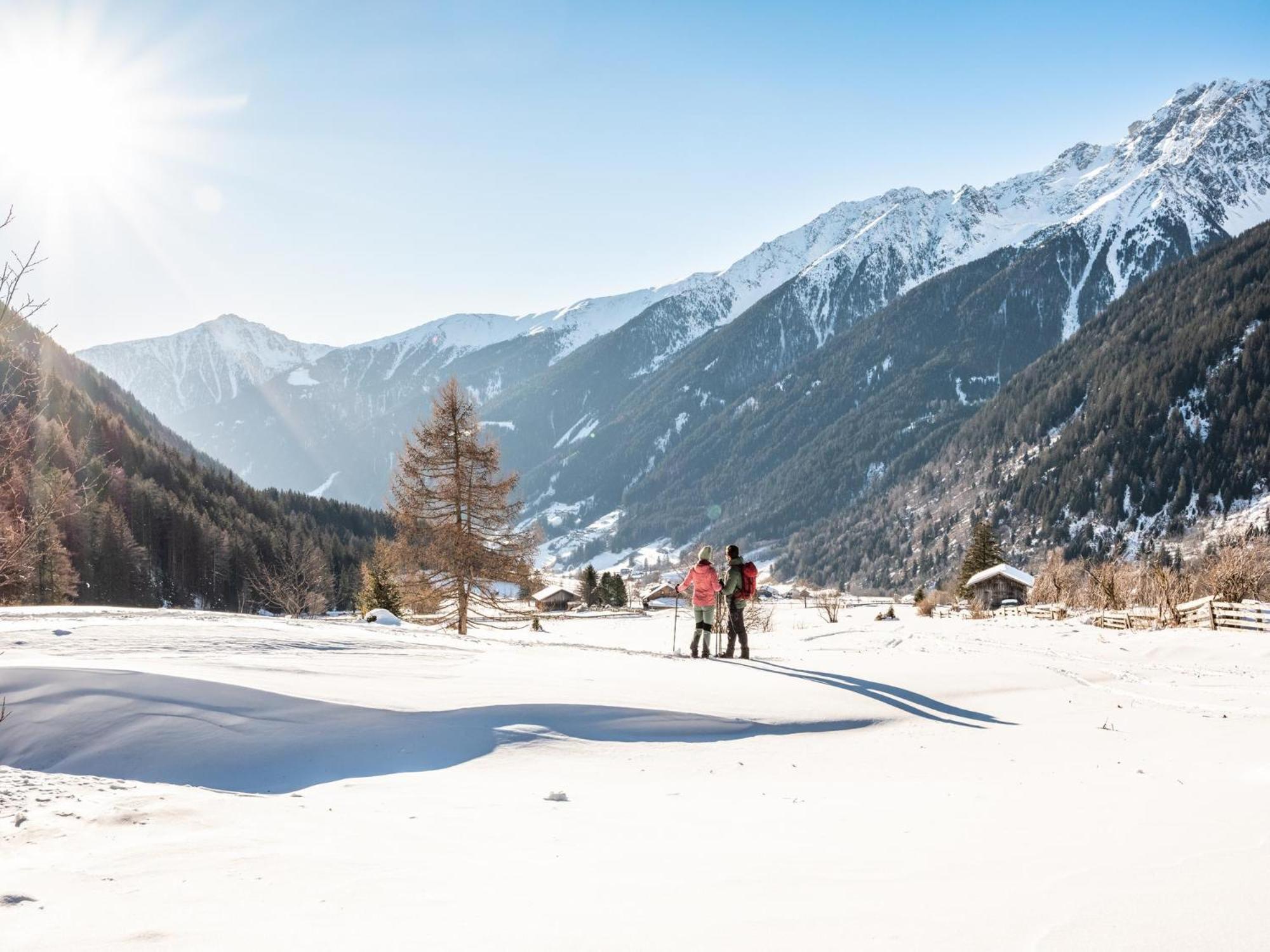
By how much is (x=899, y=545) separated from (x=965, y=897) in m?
178

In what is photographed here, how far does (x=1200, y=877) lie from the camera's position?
143 inches

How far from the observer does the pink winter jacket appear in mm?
13391

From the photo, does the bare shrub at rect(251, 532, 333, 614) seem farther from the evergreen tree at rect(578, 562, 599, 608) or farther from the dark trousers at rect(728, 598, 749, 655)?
the dark trousers at rect(728, 598, 749, 655)

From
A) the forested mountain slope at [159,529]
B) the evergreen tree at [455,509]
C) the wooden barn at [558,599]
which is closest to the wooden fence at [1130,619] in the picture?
the evergreen tree at [455,509]

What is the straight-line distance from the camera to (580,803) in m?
5.23

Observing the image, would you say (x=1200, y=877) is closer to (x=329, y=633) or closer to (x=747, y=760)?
(x=747, y=760)

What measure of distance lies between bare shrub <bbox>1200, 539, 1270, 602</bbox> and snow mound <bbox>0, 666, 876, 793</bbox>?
26477 millimetres

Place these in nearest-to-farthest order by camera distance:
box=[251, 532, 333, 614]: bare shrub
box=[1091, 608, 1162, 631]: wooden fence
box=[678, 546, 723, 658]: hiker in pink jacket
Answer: box=[678, 546, 723, 658]: hiker in pink jacket
box=[1091, 608, 1162, 631]: wooden fence
box=[251, 532, 333, 614]: bare shrub

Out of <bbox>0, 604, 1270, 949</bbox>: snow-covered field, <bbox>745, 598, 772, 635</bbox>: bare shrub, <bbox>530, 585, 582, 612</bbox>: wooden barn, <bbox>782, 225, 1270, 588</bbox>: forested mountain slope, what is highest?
<bbox>782, 225, 1270, 588</bbox>: forested mountain slope

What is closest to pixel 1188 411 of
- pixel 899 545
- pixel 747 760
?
pixel 899 545

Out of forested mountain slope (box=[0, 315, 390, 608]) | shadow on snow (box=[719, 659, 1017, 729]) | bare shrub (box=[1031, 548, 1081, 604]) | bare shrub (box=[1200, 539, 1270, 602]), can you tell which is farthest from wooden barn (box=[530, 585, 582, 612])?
shadow on snow (box=[719, 659, 1017, 729])

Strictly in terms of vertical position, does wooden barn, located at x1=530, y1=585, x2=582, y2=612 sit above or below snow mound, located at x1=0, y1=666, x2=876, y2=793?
below

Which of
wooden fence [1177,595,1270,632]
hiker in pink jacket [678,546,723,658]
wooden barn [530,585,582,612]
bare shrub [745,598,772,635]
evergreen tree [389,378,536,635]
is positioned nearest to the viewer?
hiker in pink jacket [678,546,723,658]

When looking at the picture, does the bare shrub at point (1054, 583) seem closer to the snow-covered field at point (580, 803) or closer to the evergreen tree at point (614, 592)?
the snow-covered field at point (580, 803)
